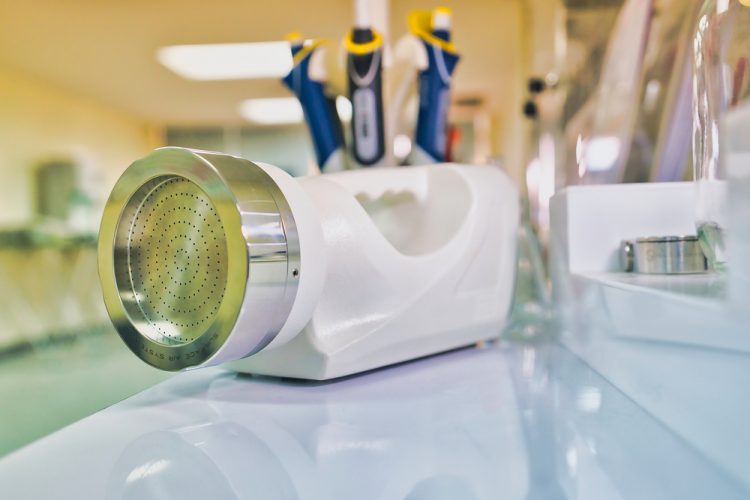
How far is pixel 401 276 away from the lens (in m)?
0.56

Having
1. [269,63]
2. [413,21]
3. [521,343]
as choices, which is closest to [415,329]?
[521,343]

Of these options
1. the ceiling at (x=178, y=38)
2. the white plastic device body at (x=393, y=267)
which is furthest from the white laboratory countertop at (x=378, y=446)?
the ceiling at (x=178, y=38)

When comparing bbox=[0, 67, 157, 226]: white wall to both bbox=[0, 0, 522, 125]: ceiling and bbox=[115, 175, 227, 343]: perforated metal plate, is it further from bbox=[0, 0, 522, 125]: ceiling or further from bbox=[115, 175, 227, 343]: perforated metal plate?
bbox=[115, 175, 227, 343]: perforated metal plate

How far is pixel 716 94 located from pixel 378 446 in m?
0.32

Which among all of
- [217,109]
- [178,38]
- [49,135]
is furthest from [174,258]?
[49,135]

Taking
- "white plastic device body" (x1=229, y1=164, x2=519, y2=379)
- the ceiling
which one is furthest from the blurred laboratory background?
"white plastic device body" (x1=229, y1=164, x2=519, y2=379)

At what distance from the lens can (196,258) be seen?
444 mm

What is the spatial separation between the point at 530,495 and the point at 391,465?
8 centimetres

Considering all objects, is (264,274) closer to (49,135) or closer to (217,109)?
(217,109)

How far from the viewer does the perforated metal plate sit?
43 cm

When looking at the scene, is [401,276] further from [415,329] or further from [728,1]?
[728,1]

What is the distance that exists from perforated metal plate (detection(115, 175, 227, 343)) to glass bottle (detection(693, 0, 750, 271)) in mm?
328

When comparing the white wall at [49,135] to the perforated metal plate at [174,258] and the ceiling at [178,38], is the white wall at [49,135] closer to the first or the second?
the ceiling at [178,38]

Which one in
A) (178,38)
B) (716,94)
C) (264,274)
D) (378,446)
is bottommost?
(378,446)
